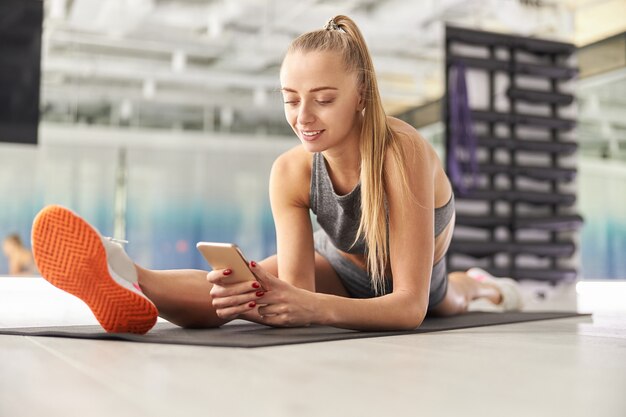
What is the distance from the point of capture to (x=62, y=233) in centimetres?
145

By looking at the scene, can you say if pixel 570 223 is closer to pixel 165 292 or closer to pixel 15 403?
pixel 165 292

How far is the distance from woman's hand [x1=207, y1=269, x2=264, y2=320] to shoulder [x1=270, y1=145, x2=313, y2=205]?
1.47ft

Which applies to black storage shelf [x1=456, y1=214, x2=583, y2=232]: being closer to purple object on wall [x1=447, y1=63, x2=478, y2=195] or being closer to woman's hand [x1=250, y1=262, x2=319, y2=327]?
purple object on wall [x1=447, y1=63, x2=478, y2=195]

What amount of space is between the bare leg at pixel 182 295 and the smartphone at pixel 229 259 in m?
0.23

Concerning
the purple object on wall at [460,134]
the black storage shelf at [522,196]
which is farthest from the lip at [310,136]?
the black storage shelf at [522,196]

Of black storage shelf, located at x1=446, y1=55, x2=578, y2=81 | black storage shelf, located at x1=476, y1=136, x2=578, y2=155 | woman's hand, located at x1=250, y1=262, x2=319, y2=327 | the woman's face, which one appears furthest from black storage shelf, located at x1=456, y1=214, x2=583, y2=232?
woman's hand, located at x1=250, y1=262, x2=319, y2=327

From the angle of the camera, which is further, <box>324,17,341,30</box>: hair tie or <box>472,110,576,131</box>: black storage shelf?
<box>472,110,576,131</box>: black storage shelf

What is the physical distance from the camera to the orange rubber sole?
144 cm

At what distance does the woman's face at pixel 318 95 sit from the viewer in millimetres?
1627

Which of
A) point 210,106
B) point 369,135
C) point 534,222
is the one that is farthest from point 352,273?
point 210,106

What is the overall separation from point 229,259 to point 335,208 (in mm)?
486

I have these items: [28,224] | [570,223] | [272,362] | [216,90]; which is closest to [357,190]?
[272,362]

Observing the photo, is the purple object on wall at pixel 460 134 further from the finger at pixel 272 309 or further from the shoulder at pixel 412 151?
the finger at pixel 272 309

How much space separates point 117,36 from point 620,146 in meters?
5.16
